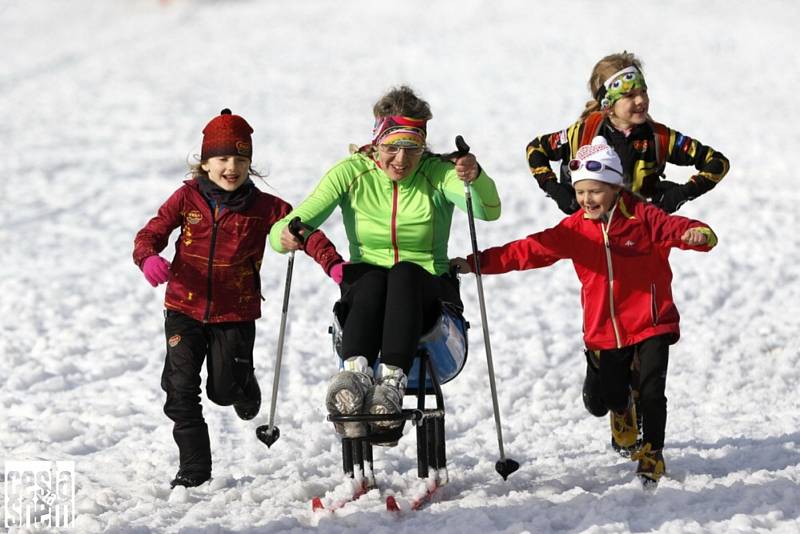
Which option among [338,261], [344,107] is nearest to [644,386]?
[338,261]

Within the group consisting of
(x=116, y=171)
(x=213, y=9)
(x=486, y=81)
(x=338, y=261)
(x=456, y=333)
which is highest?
(x=213, y=9)

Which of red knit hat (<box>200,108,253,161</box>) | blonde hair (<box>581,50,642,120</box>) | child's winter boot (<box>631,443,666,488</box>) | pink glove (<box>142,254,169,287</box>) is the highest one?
blonde hair (<box>581,50,642,120</box>)

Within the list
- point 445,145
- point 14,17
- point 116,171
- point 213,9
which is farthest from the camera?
point 14,17

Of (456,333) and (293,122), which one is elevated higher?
(293,122)

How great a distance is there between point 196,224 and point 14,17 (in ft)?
116

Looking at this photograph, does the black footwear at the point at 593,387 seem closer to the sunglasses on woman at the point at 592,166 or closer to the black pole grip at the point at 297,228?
the sunglasses on woman at the point at 592,166

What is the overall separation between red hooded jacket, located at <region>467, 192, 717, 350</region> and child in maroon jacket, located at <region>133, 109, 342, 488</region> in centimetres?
124

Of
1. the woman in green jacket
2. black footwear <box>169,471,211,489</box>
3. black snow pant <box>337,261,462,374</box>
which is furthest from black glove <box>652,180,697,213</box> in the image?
black footwear <box>169,471,211,489</box>

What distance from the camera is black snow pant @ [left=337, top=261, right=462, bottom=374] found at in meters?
5.52

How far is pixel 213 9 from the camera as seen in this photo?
35812mm

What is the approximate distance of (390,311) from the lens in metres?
5.56

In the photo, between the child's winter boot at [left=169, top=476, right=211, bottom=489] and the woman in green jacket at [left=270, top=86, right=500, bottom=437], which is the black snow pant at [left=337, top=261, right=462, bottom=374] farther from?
the child's winter boot at [left=169, top=476, right=211, bottom=489]

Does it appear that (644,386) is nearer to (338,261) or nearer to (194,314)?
(338,261)

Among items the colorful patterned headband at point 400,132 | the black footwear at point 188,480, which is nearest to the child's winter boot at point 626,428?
the colorful patterned headband at point 400,132
